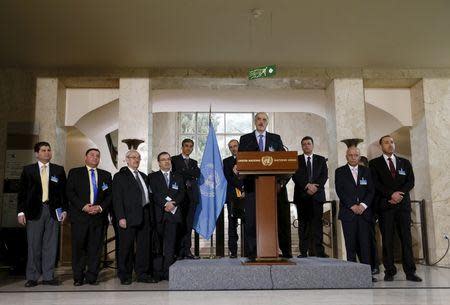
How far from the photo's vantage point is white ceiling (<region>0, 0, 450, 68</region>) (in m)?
5.57

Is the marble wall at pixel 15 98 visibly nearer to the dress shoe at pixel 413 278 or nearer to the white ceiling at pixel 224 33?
the white ceiling at pixel 224 33

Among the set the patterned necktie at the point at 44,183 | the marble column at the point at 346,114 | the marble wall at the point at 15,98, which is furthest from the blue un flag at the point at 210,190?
the marble wall at the point at 15,98

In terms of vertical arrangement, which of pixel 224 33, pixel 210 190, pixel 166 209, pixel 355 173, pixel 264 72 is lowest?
pixel 166 209

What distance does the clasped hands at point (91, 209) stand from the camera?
15.0ft

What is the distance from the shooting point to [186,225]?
552 centimetres

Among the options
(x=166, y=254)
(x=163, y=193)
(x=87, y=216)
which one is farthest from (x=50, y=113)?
(x=166, y=254)

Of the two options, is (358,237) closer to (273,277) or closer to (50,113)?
(273,277)

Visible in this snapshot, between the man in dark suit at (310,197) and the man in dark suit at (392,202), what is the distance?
3.40ft

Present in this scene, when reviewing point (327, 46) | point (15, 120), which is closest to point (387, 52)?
point (327, 46)

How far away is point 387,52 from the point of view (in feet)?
22.9

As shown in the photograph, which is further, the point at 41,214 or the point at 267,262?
the point at 41,214

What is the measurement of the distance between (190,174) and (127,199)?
1.23 metres

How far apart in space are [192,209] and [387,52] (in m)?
3.94

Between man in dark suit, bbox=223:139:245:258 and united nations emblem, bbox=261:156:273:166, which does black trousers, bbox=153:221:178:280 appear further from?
Answer: united nations emblem, bbox=261:156:273:166
